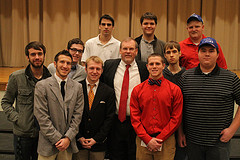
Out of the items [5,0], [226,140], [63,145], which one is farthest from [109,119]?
[5,0]

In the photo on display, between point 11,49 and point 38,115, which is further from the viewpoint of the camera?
point 11,49

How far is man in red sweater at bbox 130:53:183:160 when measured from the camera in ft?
6.53

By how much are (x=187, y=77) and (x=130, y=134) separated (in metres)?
0.77

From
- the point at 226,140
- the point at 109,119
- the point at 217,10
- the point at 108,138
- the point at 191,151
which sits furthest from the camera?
the point at 217,10

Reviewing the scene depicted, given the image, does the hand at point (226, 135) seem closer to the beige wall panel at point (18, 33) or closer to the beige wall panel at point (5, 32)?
the beige wall panel at point (18, 33)

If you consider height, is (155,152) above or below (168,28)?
below

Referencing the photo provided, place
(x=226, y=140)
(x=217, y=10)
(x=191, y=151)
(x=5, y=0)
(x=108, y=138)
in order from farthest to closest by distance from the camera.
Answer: (x=5, y=0), (x=217, y=10), (x=108, y=138), (x=191, y=151), (x=226, y=140)

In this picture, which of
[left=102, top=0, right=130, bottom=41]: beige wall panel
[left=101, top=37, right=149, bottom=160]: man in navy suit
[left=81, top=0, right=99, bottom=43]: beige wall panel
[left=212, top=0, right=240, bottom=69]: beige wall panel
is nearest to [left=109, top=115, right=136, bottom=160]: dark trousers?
[left=101, top=37, right=149, bottom=160]: man in navy suit

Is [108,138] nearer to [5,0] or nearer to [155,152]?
[155,152]

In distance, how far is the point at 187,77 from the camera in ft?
6.68

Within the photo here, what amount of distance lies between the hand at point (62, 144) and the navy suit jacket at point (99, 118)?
18 centimetres

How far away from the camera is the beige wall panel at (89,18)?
6160mm

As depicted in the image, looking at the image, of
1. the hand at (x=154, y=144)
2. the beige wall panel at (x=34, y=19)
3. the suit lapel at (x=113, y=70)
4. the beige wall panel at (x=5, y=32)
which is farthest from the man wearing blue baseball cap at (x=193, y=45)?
the beige wall panel at (x=5, y=32)

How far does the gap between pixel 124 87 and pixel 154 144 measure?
63cm
